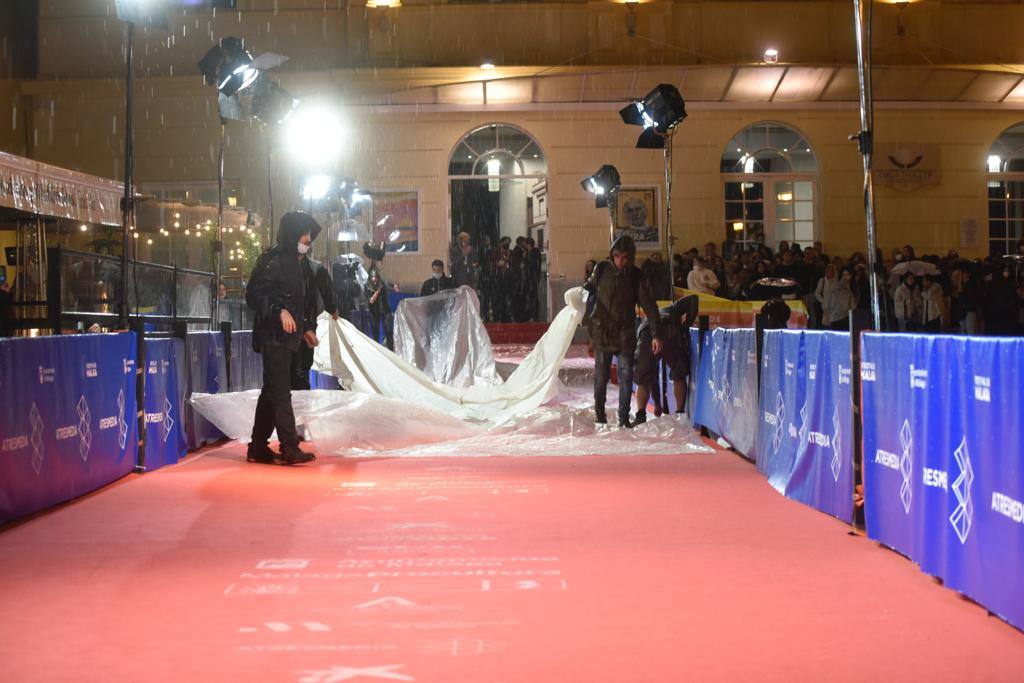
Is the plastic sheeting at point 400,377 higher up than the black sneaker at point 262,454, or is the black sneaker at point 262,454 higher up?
the plastic sheeting at point 400,377

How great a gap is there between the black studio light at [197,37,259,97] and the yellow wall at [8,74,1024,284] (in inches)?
536

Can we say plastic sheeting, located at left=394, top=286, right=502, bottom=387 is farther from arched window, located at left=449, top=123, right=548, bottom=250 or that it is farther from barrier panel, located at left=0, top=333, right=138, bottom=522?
arched window, located at left=449, top=123, right=548, bottom=250

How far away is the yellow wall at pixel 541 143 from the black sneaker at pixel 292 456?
17.1m

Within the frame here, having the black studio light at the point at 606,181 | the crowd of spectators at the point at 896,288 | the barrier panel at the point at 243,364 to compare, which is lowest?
the barrier panel at the point at 243,364

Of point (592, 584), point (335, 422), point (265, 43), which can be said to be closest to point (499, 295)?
point (265, 43)

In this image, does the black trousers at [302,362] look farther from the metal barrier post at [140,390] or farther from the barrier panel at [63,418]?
the barrier panel at [63,418]

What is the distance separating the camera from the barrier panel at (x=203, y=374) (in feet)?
38.9

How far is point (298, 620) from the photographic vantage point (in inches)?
198

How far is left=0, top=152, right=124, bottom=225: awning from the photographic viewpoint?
14203 millimetres

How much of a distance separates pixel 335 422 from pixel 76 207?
6591 mm

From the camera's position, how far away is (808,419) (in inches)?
322

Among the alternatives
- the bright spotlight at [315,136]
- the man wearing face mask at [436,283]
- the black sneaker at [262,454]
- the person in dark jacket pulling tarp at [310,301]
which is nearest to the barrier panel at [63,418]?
the black sneaker at [262,454]

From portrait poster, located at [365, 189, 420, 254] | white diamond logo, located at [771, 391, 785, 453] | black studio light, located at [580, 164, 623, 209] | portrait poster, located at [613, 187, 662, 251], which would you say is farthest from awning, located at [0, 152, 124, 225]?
portrait poster, located at [613, 187, 662, 251]

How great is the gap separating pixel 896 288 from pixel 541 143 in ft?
29.6
